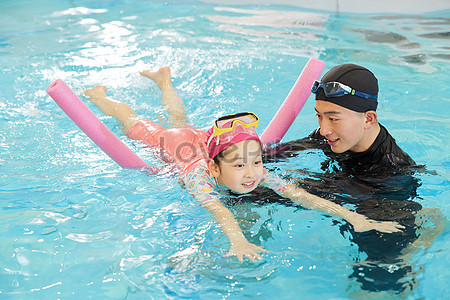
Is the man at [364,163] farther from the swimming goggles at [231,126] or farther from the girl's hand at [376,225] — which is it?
the swimming goggles at [231,126]

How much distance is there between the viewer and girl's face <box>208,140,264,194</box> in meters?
3.20

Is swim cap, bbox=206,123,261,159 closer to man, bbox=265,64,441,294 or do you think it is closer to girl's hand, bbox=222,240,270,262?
man, bbox=265,64,441,294

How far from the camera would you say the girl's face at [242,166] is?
3.20 meters

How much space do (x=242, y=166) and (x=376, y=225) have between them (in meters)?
0.99

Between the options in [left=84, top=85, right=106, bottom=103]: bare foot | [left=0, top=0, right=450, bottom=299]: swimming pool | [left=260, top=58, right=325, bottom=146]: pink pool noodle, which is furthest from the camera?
[left=84, top=85, right=106, bottom=103]: bare foot

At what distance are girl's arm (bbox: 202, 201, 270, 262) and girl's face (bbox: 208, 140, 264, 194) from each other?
199 millimetres

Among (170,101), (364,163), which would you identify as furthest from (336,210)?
(170,101)

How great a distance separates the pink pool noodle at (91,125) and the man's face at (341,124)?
1.67 metres

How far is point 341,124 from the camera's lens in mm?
3312

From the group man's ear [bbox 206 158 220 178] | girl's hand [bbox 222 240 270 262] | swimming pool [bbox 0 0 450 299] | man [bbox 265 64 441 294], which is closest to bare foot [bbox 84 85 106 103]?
swimming pool [bbox 0 0 450 299]

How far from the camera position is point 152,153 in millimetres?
4539

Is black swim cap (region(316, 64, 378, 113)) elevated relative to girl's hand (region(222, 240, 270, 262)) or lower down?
elevated

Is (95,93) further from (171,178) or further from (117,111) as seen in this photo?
(171,178)

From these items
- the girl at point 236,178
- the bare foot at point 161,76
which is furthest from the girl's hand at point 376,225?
the bare foot at point 161,76
